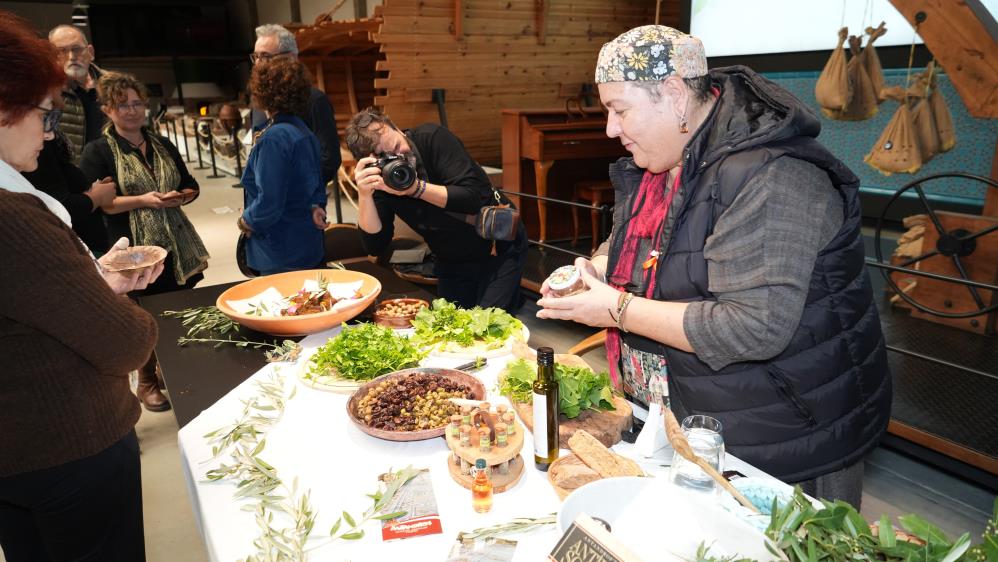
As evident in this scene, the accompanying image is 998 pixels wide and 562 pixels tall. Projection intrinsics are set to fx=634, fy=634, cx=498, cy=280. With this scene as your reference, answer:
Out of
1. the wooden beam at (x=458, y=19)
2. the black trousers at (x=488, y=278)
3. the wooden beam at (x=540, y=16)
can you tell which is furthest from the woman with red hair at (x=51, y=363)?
the wooden beam at (x=540, y=16)

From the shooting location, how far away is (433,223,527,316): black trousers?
9.32 ft

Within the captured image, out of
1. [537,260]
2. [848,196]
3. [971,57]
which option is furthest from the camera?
[537,260]

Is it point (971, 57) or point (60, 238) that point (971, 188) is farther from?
point (60, 238)

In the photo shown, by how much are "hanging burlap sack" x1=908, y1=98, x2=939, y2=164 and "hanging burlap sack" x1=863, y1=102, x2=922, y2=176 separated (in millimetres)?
23

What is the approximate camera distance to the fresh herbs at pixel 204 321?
2.10 m

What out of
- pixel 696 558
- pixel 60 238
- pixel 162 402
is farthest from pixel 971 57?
pixel 162 402

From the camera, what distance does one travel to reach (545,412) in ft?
3.81

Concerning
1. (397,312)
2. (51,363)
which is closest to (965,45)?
(397,312)

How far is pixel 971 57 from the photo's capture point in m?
2.96

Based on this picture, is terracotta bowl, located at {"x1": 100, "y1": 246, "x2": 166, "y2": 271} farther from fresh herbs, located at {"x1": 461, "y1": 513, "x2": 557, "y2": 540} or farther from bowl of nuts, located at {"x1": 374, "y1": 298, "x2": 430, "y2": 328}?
fresh herbs, located at {"x1": 461, "y1": 513, "x2": 557, "y2": 540}

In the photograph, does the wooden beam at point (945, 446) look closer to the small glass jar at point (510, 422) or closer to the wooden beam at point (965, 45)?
the wooden beam at point (965, 45)

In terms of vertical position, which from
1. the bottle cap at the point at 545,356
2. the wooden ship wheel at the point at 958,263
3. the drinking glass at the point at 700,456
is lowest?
the wooden ship wheel at the point at 958,263

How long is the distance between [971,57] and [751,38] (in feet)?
8.33

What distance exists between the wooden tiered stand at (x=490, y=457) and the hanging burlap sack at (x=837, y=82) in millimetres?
3758
